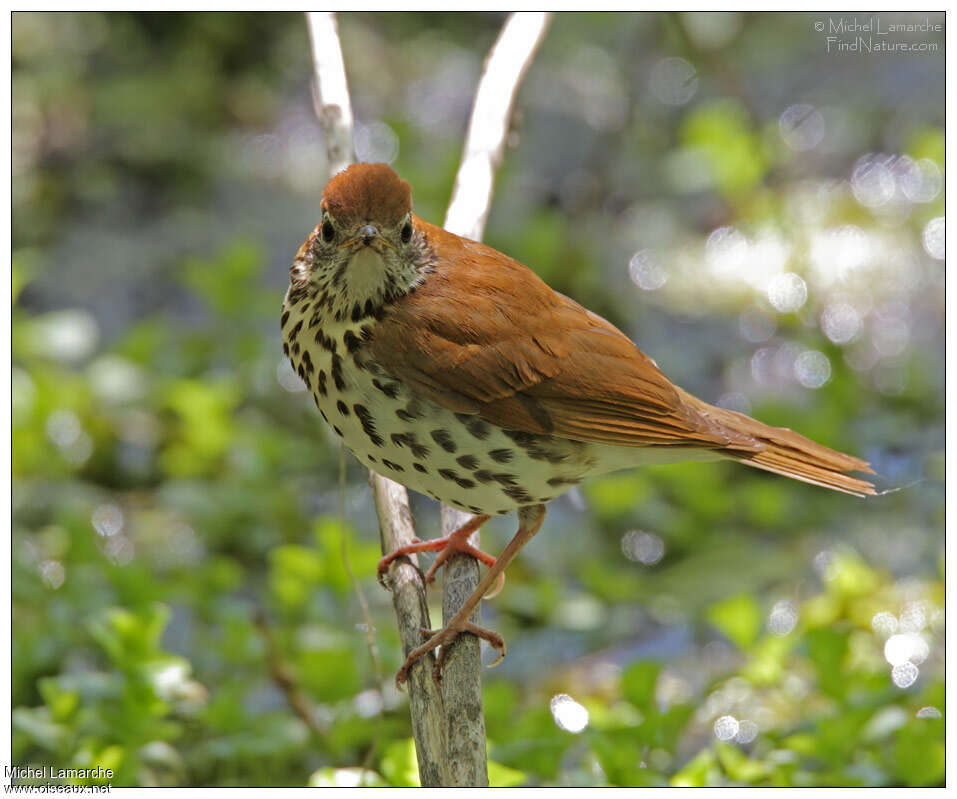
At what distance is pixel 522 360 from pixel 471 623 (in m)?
0.61

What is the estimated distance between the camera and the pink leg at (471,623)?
2541 mm

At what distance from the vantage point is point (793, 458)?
112 inches

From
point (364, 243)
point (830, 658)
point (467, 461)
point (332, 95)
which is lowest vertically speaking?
point (830, 658)

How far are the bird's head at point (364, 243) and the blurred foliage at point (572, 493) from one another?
26.1 inches

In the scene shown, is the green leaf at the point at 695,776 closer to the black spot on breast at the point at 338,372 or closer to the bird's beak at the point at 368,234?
the black spot on breast at the point at 338,372

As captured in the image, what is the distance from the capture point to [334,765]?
3232 mm

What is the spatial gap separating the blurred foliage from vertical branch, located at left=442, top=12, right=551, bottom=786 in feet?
0.80

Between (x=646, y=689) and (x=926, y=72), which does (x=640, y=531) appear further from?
(x=926, y=72)

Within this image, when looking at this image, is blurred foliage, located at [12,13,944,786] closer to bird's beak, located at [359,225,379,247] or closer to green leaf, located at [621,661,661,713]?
green leaf, located at [621,661,661,713]

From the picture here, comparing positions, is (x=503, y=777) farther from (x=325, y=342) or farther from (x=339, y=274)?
(x=339, y=274)

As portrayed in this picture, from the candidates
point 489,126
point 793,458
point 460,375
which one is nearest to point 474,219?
point 489,126

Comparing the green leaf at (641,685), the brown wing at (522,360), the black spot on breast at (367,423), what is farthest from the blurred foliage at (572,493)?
the brown wing at (522,360)

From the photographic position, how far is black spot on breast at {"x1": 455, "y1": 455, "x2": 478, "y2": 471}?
2486 mm

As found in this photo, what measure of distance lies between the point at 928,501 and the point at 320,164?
343cm
